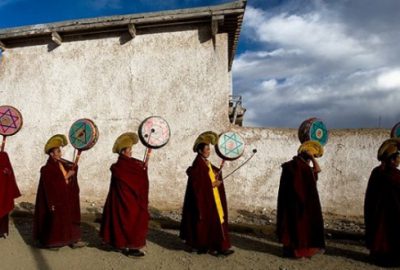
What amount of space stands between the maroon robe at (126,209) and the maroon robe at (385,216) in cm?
302

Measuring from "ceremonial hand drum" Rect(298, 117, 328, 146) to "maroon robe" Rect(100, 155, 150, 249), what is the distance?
2.55 metres

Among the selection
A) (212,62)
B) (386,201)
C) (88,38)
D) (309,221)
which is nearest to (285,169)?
(309,221)

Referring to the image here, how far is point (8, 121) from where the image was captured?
659cm

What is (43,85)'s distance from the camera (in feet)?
35.4

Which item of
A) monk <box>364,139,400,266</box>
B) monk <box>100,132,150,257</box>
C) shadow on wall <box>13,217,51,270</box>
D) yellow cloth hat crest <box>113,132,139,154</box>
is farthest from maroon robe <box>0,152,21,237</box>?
monk <box>364,139,400,266</box>

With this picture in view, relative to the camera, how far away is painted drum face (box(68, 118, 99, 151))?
19.3 ft

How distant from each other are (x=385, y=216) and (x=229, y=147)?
7.63 feet

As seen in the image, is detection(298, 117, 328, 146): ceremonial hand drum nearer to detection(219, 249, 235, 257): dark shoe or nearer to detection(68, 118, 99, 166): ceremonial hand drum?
detection(219, 249, 235, 257): dark shoe

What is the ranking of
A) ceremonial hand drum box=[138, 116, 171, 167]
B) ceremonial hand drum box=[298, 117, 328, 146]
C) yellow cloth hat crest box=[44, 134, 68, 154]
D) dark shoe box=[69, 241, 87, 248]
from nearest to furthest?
yellow cloth hat crest box=[44, 134, 68, 154] < dark shoe box=[69, 241, 87, 248] < ceremonial hand drum box=[138, 116, 171, 167] < ceremonial hand drum box=[298, 117, 328, 146]

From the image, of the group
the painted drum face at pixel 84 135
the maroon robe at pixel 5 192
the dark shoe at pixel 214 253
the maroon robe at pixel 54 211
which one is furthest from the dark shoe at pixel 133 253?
the maroon robe at pixel 5 192

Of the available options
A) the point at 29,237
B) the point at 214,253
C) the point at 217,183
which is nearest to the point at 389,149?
the point at 217,183

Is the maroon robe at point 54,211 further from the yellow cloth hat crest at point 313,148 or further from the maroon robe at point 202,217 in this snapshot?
the yellow cloth hat crest at point 313,148

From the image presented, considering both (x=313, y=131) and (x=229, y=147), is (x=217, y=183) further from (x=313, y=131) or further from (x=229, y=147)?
(x=313, y=131)

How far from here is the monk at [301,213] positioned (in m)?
5.25
